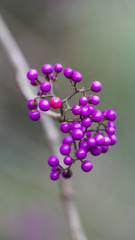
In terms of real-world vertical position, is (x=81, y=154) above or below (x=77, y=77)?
below

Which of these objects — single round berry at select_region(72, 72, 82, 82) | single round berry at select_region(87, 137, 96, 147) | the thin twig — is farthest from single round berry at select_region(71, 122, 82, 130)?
the thin twig

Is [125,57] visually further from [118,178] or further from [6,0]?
[6,0]

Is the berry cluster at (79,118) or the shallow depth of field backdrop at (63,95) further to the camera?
the shallow depth of field backdrop at (63,95)

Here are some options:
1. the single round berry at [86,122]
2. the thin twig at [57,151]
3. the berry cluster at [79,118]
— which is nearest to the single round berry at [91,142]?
the berry cluster at [79,118]

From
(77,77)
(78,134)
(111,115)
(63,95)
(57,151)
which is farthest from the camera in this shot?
(63,95)

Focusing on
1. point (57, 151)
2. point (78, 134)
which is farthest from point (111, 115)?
point (57, 151)

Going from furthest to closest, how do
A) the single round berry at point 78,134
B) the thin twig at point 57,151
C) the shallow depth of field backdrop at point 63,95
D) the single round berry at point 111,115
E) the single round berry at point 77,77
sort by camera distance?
the shallow depth of field backdrop at point 63,95 < the thin twig at point 57,151 < the single round berry at point 111,115 < the single round berry at point 77,77 < the single round berry at point 78,134

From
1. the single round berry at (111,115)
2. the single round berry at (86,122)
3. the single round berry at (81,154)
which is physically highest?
the single round berry at (111,115)

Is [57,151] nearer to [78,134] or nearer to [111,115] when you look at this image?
[111,115]

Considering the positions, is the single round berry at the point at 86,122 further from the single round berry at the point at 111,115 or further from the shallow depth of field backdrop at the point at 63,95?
the shallow depth of field backdrop at the point at 63,95
